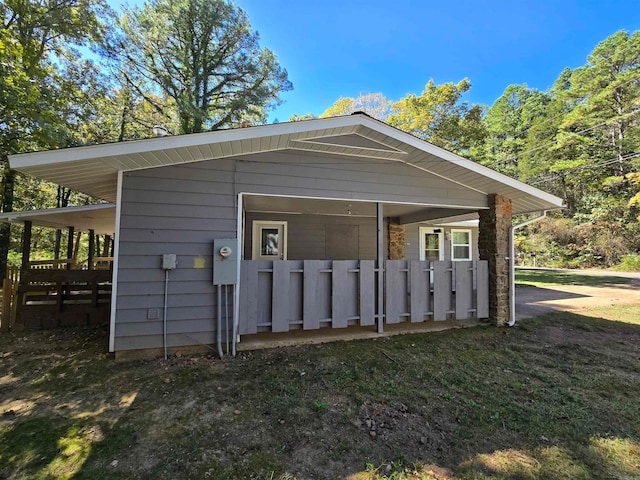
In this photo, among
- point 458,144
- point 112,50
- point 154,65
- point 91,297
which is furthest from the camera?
point 458,144

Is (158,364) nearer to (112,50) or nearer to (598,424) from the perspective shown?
(598,424)

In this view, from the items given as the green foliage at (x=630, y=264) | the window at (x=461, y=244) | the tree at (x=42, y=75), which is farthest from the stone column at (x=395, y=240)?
the green foliage at (x=630, y=264)

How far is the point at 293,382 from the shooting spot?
11.0 feet

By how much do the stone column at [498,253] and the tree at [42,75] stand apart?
10.5m

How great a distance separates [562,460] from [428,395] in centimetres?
116

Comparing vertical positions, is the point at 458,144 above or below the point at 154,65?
below

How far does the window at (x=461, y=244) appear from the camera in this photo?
10734 millimetres

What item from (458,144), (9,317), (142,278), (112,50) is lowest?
(9,317)

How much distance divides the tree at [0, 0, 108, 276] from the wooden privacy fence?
7307mm

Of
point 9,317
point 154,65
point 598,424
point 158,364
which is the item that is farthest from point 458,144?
point 9,317

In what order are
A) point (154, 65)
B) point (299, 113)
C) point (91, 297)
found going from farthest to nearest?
point (299, 113)
point (154, 65)
point (91, 297)

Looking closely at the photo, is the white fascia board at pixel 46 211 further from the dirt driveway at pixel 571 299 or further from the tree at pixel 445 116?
the tree at pixel 445 116

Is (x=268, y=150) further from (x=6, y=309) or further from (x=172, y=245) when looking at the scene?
(x=6, y=309)

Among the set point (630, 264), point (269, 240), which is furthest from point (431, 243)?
point (630, 264)
